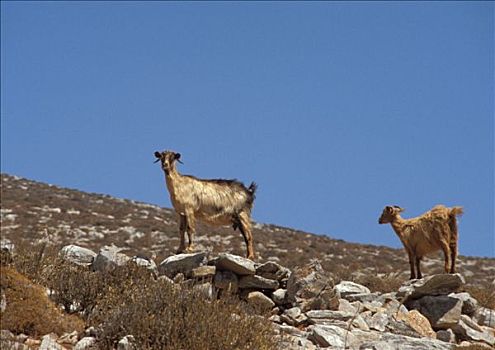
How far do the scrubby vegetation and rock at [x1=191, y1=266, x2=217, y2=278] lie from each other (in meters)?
1.23

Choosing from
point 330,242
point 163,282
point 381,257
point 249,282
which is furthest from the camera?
point 330,242

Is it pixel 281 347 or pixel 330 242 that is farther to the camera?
pixel 330 242

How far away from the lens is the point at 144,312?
10953 mm

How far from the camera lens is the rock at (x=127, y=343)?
407 inches

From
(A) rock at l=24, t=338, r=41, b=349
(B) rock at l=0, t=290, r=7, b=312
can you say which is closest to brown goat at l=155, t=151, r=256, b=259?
(B) rock at l=0, t=290, r=7, b=312

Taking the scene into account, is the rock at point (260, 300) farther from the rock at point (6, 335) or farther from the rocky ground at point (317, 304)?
the rock at point (6, 335)

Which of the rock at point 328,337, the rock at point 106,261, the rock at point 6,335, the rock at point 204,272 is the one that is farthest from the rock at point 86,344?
the rock at point 204,272

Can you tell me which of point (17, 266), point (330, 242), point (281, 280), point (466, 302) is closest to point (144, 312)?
point (17, 266)

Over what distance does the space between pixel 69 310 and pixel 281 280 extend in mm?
4119

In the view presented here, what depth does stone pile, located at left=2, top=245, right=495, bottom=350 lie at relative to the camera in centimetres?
1359

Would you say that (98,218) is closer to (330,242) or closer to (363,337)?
(330,242)

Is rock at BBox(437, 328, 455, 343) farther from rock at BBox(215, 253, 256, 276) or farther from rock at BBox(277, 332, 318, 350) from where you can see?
rock at BBox(215, 253, 256, 276)

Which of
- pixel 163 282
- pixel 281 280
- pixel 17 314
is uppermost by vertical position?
pixel 281 280

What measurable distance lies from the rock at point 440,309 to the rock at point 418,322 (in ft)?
1.05
